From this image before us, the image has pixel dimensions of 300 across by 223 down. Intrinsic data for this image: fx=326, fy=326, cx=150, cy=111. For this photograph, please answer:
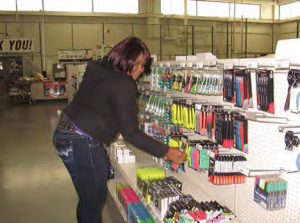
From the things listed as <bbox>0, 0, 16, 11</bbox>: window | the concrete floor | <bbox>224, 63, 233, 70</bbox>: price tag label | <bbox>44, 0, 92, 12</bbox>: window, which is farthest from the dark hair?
<bbox>0, 0, 16, 11</bbox>: window

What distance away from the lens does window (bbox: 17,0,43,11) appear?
14.4 m

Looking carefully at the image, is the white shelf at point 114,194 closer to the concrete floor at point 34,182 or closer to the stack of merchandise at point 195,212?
the concrete floor at point 34,182

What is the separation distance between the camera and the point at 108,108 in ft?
6.25

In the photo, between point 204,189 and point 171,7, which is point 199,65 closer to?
point 204,189

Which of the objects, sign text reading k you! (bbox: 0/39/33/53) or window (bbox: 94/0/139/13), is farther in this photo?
window (bbox: 94/0/139/13)

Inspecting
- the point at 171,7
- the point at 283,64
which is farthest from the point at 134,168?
the point at 171,7

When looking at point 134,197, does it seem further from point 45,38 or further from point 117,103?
point 45,38

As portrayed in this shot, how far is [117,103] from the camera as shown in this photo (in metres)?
1.83

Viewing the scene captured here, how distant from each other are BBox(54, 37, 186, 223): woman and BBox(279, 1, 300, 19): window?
1682 centimetres

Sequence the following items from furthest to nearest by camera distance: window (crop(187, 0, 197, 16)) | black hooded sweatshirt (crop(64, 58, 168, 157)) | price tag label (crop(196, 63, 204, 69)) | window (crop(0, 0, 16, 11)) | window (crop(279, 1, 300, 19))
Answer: window (crop(279, 1, 300, 19)) < window (crop(187, 0, 197, 16)) < window (crop(0, 0, 16, 11)) < price tag label (crop(196, 63, 204, 69)) < black hooded sweatshirt (crop(64, 58, 168, 157))

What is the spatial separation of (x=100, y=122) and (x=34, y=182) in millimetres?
3047

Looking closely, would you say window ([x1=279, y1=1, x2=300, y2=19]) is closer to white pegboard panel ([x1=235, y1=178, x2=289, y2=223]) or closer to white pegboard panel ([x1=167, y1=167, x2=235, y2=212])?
white pegboard panel ([x1=167, y1=167, x2=235, y2=212])

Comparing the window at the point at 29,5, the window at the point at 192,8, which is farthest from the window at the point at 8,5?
the window at the point at 192,8

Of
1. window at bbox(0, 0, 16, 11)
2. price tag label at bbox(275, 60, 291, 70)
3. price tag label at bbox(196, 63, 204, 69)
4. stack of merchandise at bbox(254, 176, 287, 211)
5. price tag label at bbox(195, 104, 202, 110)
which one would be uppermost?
window at bbox(0, 0, 16, 11)
